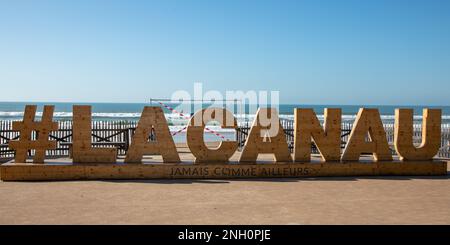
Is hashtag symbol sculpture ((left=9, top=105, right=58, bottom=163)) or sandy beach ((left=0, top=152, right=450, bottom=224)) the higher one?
hashtag symbol sculpture ((left=9, top=105, right=58, bottom=163))

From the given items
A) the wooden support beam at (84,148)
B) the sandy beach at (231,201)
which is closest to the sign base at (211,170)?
the wooden support beam at (84,148)

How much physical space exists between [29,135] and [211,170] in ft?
15.7

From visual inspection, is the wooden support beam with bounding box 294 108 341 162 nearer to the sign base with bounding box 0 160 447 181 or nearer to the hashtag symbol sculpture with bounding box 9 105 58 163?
the sign base with bounding box 0 160 447 181

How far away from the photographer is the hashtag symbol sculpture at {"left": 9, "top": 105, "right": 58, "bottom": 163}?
1116cm

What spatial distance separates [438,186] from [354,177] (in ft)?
6.77

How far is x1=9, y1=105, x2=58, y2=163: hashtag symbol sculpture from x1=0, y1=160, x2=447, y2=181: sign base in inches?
15.3

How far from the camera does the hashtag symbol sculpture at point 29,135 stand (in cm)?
1116

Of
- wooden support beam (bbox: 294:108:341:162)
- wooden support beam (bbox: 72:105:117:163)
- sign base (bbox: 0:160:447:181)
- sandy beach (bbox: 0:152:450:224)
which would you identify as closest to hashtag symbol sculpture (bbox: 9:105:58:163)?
sign base (bbox: 0:160:447:181)

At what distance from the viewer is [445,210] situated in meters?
7.75

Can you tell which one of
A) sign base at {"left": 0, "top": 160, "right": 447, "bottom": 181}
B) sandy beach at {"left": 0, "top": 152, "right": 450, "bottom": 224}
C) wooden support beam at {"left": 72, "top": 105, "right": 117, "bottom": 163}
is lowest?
sandy beach at {"left": 0, "top": 152, "right": 450, "bottom": 224}

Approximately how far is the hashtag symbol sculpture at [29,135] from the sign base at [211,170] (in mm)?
390
